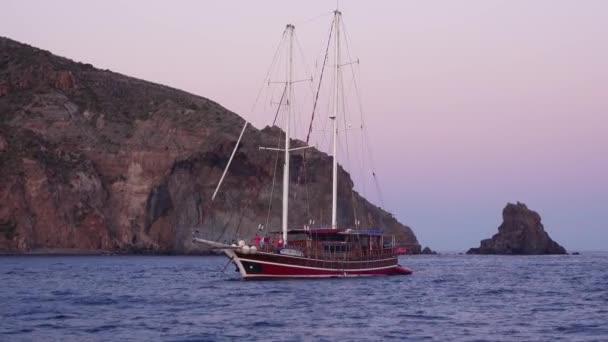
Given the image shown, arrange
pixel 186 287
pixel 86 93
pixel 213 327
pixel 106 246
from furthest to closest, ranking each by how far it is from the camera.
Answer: pixel 86 93 → pixel 106 246 → pixel 186 287 → pixel 213 327

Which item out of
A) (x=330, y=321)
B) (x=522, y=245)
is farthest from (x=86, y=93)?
(x=330, y=321)

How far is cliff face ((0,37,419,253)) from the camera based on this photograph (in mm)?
128250

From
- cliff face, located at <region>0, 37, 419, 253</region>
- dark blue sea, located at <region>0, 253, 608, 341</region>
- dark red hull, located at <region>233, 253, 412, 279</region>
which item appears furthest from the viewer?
cliff face, located at <region>0, 37, 419, 253</region>

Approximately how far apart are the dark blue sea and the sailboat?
106 centimetres

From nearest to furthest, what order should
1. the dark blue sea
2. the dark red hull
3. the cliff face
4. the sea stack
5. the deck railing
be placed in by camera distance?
the dark blue sea → the dark red hull → the deck railing → the cliff face → the sea stack

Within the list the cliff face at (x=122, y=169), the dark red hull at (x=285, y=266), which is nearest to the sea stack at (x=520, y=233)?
the cliff face at (x=122, y=169)

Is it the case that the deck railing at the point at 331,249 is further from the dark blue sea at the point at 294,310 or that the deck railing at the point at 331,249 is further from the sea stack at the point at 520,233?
the sea stack at the point at 520,233

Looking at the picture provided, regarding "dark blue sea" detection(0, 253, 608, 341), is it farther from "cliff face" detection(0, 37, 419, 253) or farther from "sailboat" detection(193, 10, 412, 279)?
"cliff face" detection(0, 37, 419, 253)

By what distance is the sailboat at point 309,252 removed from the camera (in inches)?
2420

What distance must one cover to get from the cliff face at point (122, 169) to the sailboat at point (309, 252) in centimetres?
5546

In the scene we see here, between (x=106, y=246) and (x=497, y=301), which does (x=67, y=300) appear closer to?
(x=497, y=301)

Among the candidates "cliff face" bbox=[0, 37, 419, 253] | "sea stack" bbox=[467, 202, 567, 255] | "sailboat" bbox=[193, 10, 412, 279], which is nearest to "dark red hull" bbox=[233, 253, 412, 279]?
"sailboat" bbox=[193, 10, 412, 279]

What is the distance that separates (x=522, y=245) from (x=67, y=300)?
15047cm

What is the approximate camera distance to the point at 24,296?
164 ft
